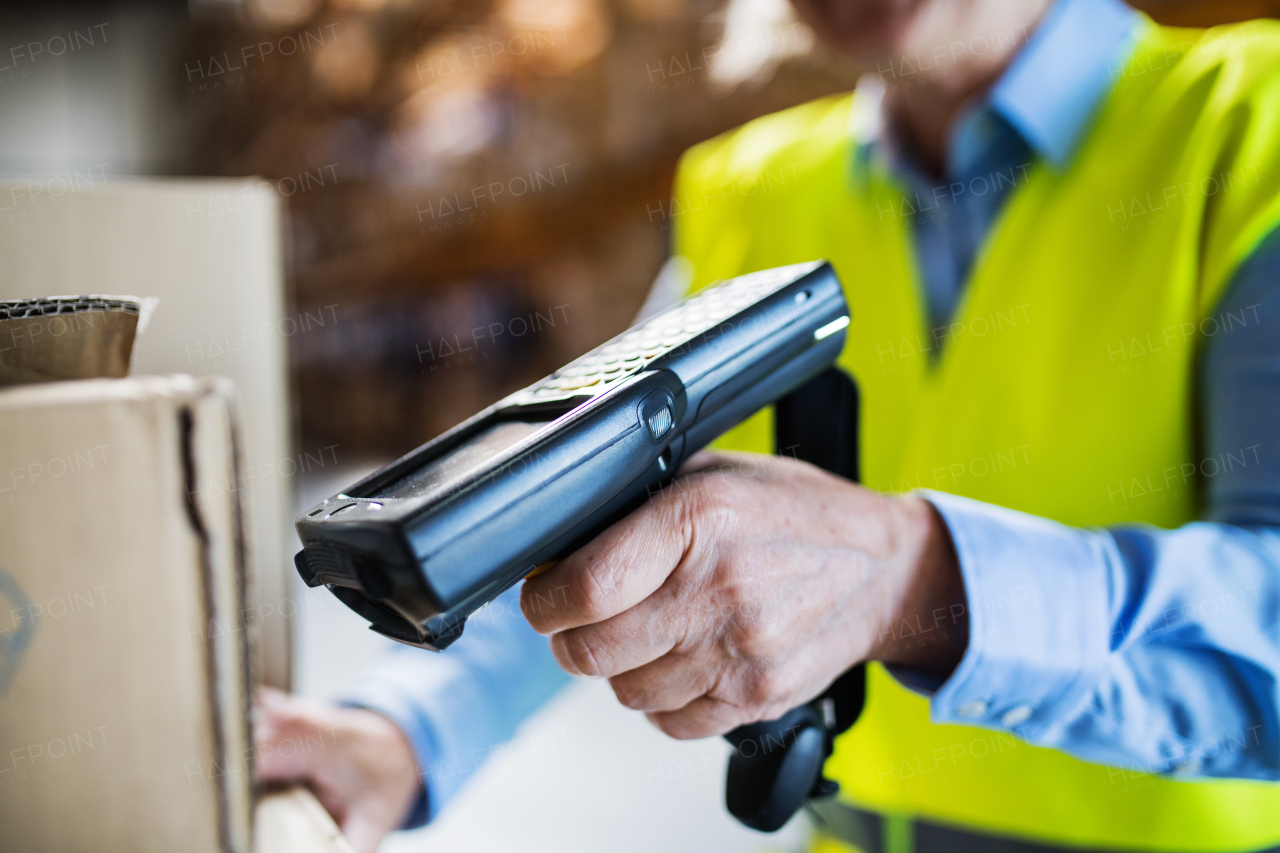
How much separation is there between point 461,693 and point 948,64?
2.21 ft

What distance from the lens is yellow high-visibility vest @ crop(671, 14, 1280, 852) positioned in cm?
50

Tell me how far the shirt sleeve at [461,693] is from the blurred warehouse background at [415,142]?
1.31 m

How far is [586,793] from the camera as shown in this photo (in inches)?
57.2

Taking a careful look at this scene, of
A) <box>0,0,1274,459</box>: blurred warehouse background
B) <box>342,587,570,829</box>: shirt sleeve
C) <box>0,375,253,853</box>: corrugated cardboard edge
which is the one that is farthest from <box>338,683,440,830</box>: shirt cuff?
<box>0,0,1274,459</box>: blurred warehouse background

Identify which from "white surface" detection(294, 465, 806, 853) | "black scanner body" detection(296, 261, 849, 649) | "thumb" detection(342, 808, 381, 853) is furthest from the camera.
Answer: "white surface" detection(294, 465, 806, 853)

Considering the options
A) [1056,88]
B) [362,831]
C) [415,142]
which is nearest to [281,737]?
[362,831]

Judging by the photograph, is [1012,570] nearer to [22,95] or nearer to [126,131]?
[22,95]

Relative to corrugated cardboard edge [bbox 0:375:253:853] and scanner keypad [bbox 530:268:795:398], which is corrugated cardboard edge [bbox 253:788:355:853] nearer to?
corrugated cardboard edge [bbox 0:375:253:853]

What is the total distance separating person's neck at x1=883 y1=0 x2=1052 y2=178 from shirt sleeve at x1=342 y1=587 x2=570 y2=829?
0.57m

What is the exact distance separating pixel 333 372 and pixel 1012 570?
3.84 meters

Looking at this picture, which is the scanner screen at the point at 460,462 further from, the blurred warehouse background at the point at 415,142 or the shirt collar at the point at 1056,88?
the blurred warehouse background at the point at 415,142

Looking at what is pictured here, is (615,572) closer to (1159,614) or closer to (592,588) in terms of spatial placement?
(592,588)

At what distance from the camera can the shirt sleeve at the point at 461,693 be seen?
1.67 ft

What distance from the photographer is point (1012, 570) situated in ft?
1.17
